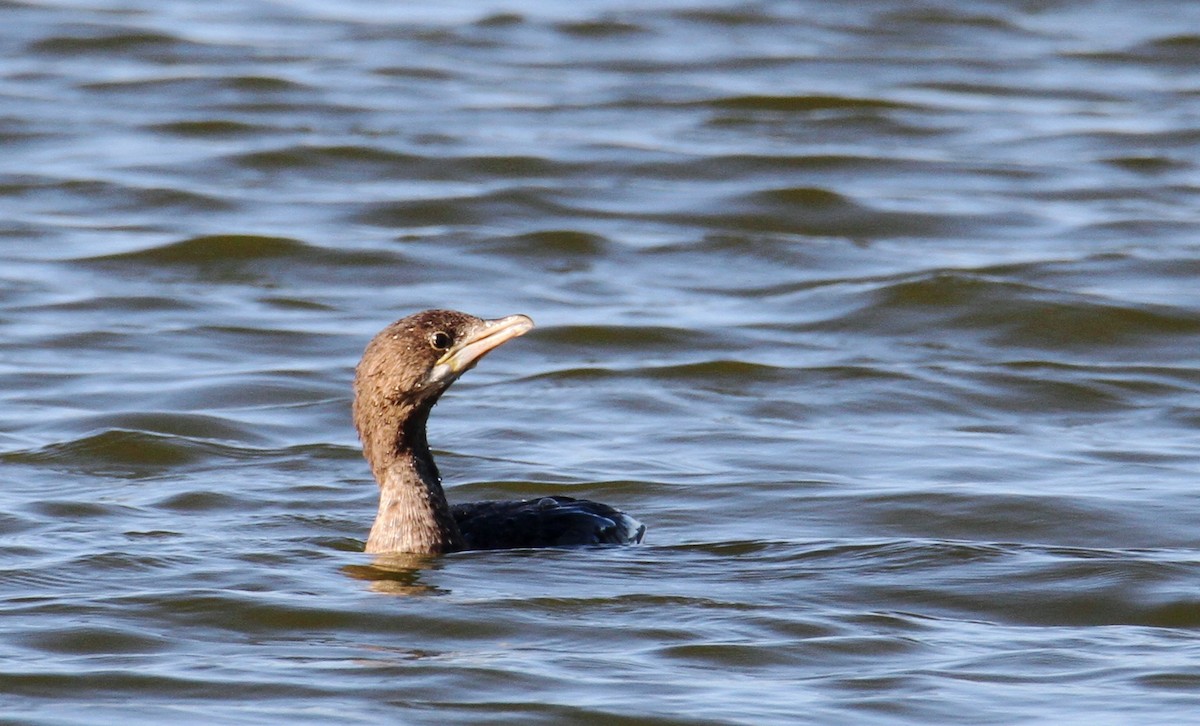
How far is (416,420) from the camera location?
861 cm

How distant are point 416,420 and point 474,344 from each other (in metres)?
0.36

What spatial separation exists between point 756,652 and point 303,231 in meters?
9.01

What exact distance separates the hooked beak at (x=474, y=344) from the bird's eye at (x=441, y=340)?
0.03m

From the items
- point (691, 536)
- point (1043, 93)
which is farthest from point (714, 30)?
point (691, 536)

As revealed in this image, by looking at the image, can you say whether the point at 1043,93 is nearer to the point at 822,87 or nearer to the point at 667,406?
the point at 822,87

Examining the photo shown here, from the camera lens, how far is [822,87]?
21.0 meters

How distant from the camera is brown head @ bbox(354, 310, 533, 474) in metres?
8.45

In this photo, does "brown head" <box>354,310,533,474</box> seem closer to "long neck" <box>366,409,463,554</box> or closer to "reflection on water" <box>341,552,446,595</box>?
"long neck" <box>366,409,463,554</box>

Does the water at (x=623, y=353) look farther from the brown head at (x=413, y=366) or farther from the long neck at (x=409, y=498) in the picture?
the brown head at (x=413, y=366)

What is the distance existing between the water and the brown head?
1.69 feet

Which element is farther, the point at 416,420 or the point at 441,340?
the point at 416,420

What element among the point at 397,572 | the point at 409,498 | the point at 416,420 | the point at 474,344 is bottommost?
the point at 397,572

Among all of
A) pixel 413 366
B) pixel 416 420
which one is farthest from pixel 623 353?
pixel 413 366

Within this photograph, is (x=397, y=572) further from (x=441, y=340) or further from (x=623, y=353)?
(x=623, y=353)
